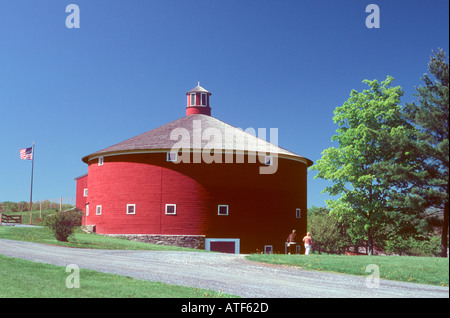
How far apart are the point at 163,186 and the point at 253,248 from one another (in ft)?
25.4

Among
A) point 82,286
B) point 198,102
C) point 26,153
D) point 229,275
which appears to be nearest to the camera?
point 82,286

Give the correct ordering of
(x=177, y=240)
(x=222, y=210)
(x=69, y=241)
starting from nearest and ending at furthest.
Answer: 1. (x=69, y=241)
2. (x=177, y=240)
3. (x=222, y=210)

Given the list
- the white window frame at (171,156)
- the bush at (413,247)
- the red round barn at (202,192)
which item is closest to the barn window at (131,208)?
the red round barn at (202,192)

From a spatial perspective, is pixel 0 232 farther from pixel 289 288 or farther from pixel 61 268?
pixel 289 288

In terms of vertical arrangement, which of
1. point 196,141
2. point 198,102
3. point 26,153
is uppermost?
point 198,102

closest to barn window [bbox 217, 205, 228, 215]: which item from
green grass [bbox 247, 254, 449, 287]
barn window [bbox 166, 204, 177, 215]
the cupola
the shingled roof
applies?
barn window [bbox 166, 204, 177, 215]

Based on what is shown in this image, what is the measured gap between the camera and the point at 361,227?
40.8 metres

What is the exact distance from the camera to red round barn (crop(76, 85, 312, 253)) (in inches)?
1442

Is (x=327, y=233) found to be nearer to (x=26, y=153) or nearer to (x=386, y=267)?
(x=26, y=153)

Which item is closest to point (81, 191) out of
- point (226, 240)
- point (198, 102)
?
point (198, 102)

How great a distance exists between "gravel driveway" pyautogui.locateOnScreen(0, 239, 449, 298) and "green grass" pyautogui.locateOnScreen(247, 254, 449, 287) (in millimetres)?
910

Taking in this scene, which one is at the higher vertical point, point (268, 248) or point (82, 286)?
point (82, 286)

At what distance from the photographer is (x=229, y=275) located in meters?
17.5

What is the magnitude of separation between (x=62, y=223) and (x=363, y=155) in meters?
22.2
